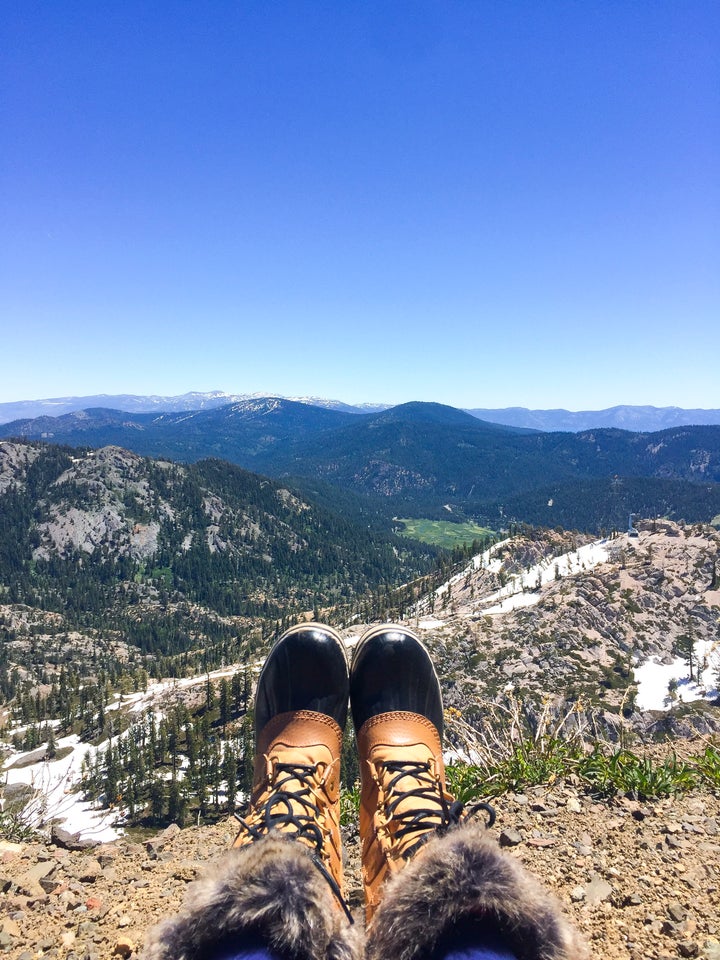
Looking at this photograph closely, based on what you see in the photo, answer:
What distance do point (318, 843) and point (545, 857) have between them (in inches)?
53.9

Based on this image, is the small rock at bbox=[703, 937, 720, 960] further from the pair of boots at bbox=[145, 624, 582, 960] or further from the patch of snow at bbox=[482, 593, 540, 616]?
the patch of snow at bbox=[482, 593, 540, 616]

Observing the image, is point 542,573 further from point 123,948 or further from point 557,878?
point 123,948

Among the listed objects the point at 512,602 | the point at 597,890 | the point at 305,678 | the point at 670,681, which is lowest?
the point at 670,681

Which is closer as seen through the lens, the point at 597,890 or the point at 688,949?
the point at 688,949

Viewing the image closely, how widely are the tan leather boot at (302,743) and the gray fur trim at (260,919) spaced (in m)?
0.80

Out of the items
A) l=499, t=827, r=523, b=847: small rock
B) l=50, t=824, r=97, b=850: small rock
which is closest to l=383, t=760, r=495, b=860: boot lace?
l=499, t=827, r=523, b=847: small rock

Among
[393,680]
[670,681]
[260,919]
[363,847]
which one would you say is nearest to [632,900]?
[363,847]

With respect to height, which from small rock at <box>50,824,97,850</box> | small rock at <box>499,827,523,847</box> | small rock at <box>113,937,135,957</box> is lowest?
small rock at <box>50,824,97,850</box>

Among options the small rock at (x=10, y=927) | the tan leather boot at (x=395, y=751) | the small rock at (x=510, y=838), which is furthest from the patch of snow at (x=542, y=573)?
the small rock at (x=10, y=927)

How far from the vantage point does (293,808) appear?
10.4 feet

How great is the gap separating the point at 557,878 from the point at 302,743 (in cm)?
202

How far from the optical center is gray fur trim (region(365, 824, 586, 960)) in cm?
175

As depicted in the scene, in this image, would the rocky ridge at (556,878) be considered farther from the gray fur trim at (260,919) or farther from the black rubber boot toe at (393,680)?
the black rubber boot toe at (393,680)

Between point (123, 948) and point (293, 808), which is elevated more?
point (293, 808)
